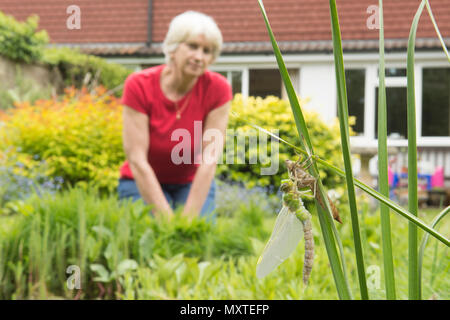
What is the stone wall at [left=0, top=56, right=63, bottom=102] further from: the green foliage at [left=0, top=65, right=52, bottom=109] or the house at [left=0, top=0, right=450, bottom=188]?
the house at [left=0, top=0, right=450, bottom=188]

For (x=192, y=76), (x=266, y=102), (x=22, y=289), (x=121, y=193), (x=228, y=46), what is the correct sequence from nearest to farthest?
1. (x=22, y=289)
2. (x=192, y=76)
3. (x=121, y=193)
4. (x=266, y=102)
5. (x=228, y=46)

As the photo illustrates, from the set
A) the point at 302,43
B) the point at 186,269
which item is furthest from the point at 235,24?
the point at 186,269

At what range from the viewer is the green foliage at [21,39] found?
16.6ft

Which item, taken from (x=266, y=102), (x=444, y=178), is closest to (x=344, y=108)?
(x=266, y=102)

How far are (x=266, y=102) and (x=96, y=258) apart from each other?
1.99 meters

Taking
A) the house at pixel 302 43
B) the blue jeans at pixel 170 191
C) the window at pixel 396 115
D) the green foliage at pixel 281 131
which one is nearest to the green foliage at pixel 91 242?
the blue jeans at pixel 170 191

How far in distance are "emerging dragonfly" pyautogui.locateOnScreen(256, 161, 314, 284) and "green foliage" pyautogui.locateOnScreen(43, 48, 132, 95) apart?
553cm

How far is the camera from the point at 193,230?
55.7 inches

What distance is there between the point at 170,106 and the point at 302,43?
102 inches

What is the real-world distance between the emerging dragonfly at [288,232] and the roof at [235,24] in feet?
9.93

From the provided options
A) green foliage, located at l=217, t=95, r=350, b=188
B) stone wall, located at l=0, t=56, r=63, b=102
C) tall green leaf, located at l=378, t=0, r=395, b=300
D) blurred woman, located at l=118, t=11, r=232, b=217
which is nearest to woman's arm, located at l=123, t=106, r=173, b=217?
blurred woman, located at l=118, t=11, r=232, b=217

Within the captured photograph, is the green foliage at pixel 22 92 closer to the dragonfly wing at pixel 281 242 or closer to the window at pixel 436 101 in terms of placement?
the window at pixel 436 101

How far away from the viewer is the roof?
3711 mm

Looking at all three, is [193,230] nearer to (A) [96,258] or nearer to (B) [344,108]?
(A) [96,258]
